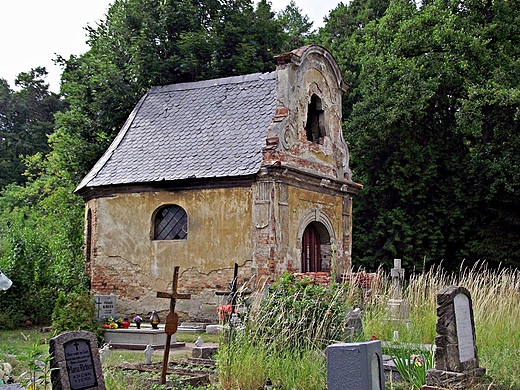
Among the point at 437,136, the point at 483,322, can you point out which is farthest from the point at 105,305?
the point at 437,136

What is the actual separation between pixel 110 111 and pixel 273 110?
725 centimetres

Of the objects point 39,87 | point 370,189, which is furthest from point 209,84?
point 39,87

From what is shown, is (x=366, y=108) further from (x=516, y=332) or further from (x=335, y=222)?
(x=516, y=332)

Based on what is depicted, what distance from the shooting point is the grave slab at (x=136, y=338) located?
13000 mm

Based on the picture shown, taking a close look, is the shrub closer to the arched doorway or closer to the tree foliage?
the tree foliage

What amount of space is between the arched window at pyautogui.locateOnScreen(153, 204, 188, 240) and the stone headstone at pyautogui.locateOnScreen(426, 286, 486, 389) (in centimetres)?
931

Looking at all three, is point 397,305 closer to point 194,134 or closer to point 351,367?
point 351,367

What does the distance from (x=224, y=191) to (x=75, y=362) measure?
358 inches

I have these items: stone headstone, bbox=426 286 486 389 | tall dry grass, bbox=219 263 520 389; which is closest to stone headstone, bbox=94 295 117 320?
tall dry grass, bbox=219 263 520 389

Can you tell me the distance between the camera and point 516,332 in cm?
969

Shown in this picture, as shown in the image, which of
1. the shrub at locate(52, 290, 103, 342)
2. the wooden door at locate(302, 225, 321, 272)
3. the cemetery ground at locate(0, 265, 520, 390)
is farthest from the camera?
the wooden door at locate(302, 225, 321, 272)

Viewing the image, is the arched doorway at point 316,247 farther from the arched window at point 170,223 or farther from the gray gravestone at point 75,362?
the gray gravestone at point 75,362

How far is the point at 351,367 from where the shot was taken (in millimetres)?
5324

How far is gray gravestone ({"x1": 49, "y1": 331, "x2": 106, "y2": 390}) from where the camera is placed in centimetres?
707
